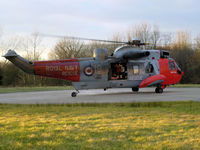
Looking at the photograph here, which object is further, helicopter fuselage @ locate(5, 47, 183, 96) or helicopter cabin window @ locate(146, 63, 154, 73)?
helicopter cabin window @ locate(146, 63, 154, 73)

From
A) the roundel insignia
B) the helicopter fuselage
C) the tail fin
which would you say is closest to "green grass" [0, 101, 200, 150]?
the tail fin

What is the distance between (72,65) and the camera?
17344 millimetres

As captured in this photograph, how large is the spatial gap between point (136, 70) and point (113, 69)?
6.29ft

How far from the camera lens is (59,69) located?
1703 cm

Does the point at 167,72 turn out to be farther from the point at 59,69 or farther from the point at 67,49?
the point at 67,49

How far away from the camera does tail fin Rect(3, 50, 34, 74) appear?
52.8 feet

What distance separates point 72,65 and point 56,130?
38.7 feet

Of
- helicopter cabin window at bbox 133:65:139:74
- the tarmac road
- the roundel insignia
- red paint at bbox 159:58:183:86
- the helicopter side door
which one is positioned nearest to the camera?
the tarmac road

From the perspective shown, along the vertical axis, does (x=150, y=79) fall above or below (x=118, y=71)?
below

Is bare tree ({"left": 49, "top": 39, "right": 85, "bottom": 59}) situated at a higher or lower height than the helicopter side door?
higher

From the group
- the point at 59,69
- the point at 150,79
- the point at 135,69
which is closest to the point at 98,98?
the point at 59,69

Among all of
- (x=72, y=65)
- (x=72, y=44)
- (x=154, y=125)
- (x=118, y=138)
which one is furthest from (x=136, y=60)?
(x=72, y=44)

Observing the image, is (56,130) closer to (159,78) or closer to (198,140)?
(198,140)

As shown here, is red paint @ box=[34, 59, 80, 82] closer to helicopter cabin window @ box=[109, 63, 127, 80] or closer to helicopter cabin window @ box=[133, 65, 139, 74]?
helicopter cabin window @ box=[109, 63, 127, 80]
